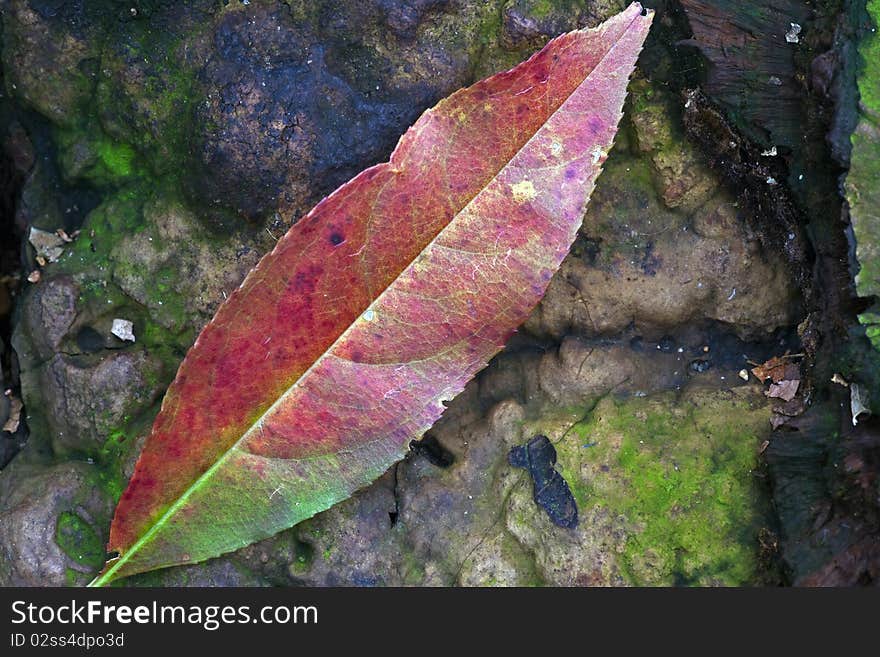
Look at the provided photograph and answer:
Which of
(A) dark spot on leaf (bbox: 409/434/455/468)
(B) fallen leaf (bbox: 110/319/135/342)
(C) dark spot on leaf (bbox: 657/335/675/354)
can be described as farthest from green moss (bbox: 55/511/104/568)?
(C) dark spot on leaf (bbox: 657/335/675/354)

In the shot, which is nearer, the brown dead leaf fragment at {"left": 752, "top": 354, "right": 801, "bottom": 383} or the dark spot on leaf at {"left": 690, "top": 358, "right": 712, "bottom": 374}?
the brown dead leaf fragment at {"left": 752, "top": 354, "right": 801, "bottom": 383}

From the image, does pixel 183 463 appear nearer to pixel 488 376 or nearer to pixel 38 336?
pixel 38 336

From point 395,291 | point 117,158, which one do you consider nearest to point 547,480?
point 395,291

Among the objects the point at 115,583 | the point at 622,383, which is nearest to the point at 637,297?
the point at 622,383

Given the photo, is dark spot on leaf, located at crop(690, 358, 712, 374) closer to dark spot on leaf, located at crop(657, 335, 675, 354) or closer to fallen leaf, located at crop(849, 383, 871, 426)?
dark spot on leaf, located at crop(657, 335, 675, 354)

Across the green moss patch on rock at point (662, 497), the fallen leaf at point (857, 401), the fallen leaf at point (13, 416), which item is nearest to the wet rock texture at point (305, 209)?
the green moss patch on rock at point (662, 497)

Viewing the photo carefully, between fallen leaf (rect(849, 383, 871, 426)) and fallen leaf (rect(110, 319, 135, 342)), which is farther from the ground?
fallen leaf (rect(849, 383, 871, 426))

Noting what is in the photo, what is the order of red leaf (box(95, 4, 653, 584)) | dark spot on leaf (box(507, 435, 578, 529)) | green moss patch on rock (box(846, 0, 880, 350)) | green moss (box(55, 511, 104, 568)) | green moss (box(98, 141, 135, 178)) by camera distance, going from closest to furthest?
green moss patch on rock (box(846, 0, 880, 350)), red leaf (box(95, 4, 653, 584)), dark spot on leaf (box(507, 435, 578, 529)), green moss (box(55, 511, 104, 568)), green moss (box(98, 141, 135, 178))
